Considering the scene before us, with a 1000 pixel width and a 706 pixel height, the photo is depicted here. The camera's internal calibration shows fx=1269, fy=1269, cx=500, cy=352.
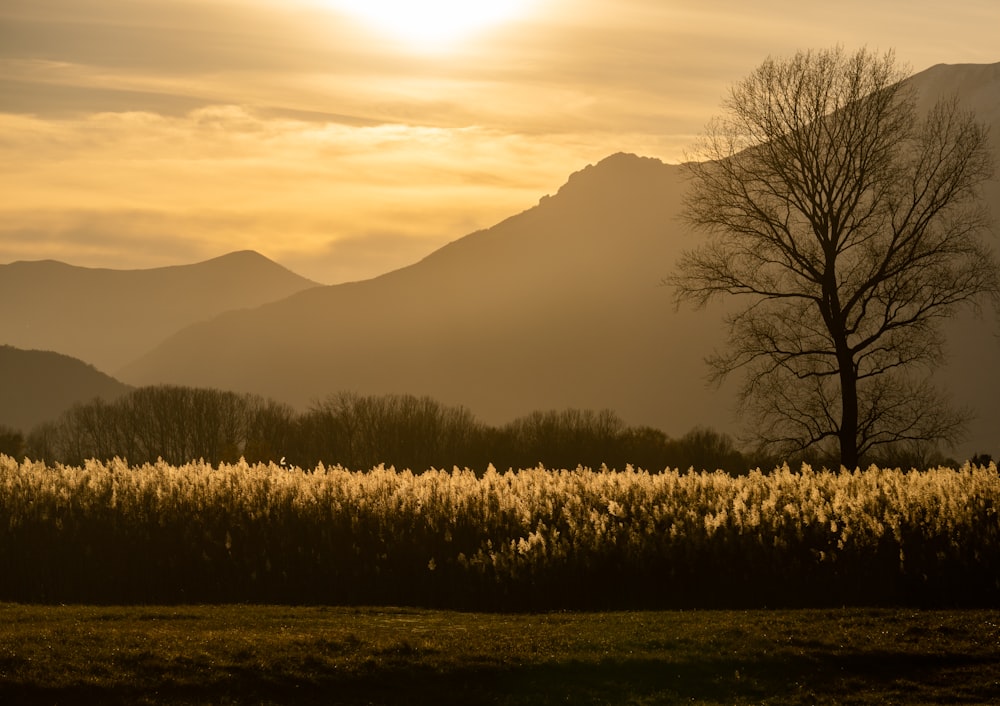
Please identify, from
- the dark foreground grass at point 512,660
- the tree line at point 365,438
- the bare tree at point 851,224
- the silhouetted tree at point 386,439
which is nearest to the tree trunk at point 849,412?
the bare tree at point 851,224

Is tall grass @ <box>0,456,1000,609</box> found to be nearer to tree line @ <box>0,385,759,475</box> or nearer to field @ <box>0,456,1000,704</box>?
field @ <box>0,456,1000,704</box>

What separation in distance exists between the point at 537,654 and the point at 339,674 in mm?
2690

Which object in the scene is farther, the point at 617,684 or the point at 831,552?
the point at 831,552

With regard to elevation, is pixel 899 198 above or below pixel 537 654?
above

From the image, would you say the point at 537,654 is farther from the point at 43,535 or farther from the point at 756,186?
the point at 756,186

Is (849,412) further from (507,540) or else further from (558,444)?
(558,444)

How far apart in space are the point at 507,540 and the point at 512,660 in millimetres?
7345

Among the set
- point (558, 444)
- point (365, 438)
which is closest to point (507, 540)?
point (558, 444)

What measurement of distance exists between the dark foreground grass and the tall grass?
2.51 m

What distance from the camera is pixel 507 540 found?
24.1 m

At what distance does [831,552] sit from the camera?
22312 mm

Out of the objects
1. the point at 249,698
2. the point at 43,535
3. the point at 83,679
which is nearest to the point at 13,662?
the point at 83,679

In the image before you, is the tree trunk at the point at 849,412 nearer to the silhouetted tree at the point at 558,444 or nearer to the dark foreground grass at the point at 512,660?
the dark foreground grass at the point at 512,660

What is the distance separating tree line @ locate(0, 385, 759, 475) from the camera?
4375 inches
